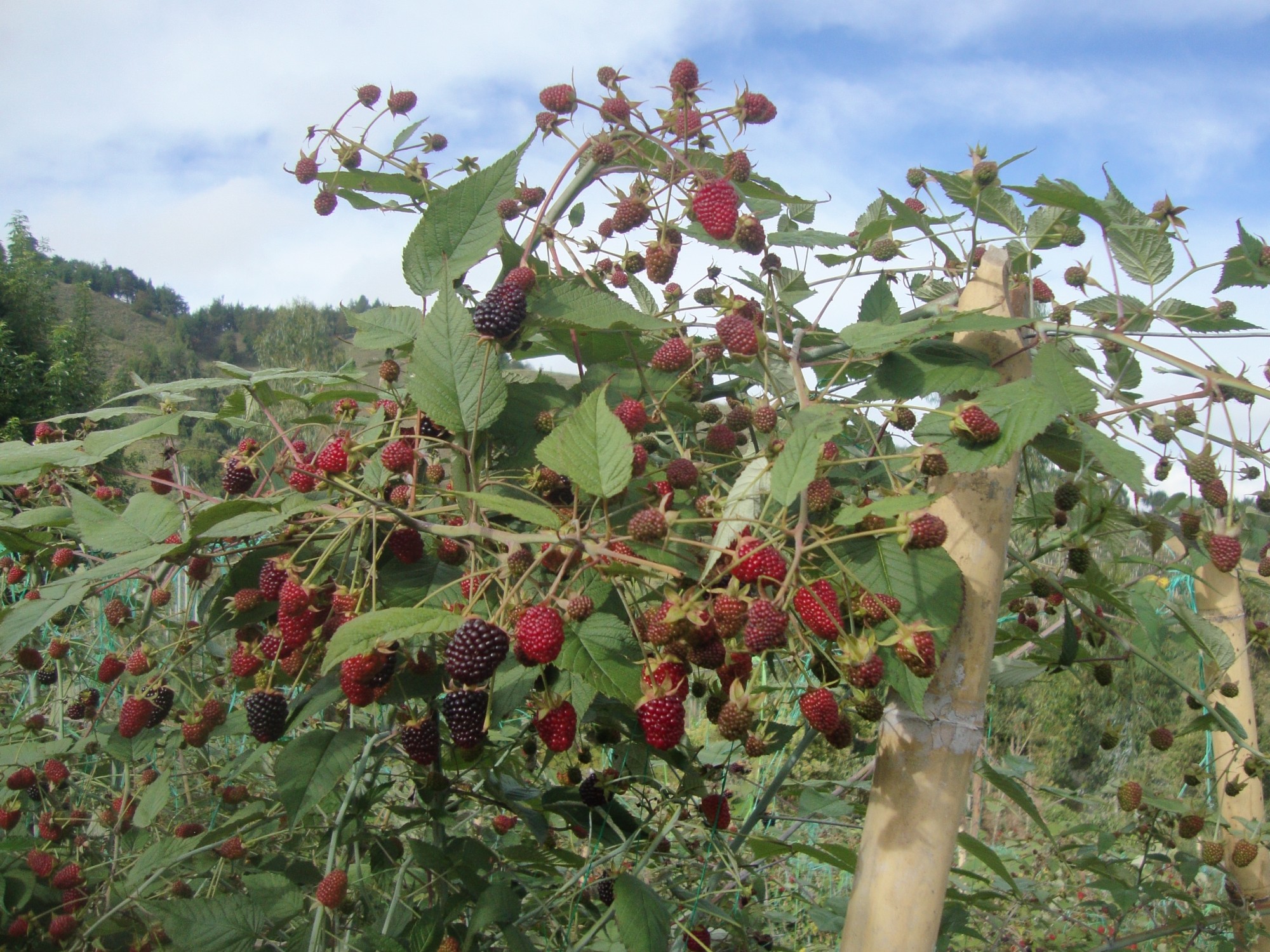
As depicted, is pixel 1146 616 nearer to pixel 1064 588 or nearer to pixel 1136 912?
pixel 1064 588

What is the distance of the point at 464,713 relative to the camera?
753 mm

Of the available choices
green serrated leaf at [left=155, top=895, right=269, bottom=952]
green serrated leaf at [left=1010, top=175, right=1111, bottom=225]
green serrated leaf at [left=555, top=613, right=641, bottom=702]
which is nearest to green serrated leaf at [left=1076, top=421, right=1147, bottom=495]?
green serrated leaf at [left=1010, top=175, right=1111, bottom=225]

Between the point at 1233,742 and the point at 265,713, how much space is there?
1.67m

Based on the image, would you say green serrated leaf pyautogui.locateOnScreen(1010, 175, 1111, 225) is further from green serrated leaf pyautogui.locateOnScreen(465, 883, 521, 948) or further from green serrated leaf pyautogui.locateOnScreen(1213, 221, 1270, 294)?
green serrated leaf pyautogui.locateOnScreen(465, 883, 521, 948)

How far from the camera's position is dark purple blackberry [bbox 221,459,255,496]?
1.02 metres

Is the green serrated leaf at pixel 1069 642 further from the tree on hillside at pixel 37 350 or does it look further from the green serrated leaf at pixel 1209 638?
the tree on hillside at pixel 37 350

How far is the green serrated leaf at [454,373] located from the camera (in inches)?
34.8

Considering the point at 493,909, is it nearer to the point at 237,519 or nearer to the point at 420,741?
the point at 420,741

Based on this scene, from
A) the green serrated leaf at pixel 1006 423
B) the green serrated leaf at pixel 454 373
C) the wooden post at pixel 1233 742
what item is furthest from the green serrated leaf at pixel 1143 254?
the green serrated leaf at pixel 454 373

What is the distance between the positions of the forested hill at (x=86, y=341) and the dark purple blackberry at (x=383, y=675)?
0.33m

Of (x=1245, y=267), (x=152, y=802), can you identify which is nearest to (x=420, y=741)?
(x=152, y=802)

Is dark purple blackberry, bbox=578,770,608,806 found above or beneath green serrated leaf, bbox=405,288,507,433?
beneath

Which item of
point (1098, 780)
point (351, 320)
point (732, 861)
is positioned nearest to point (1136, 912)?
point (732, 861)

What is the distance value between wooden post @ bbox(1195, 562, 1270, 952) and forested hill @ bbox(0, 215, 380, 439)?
64.7 inches
